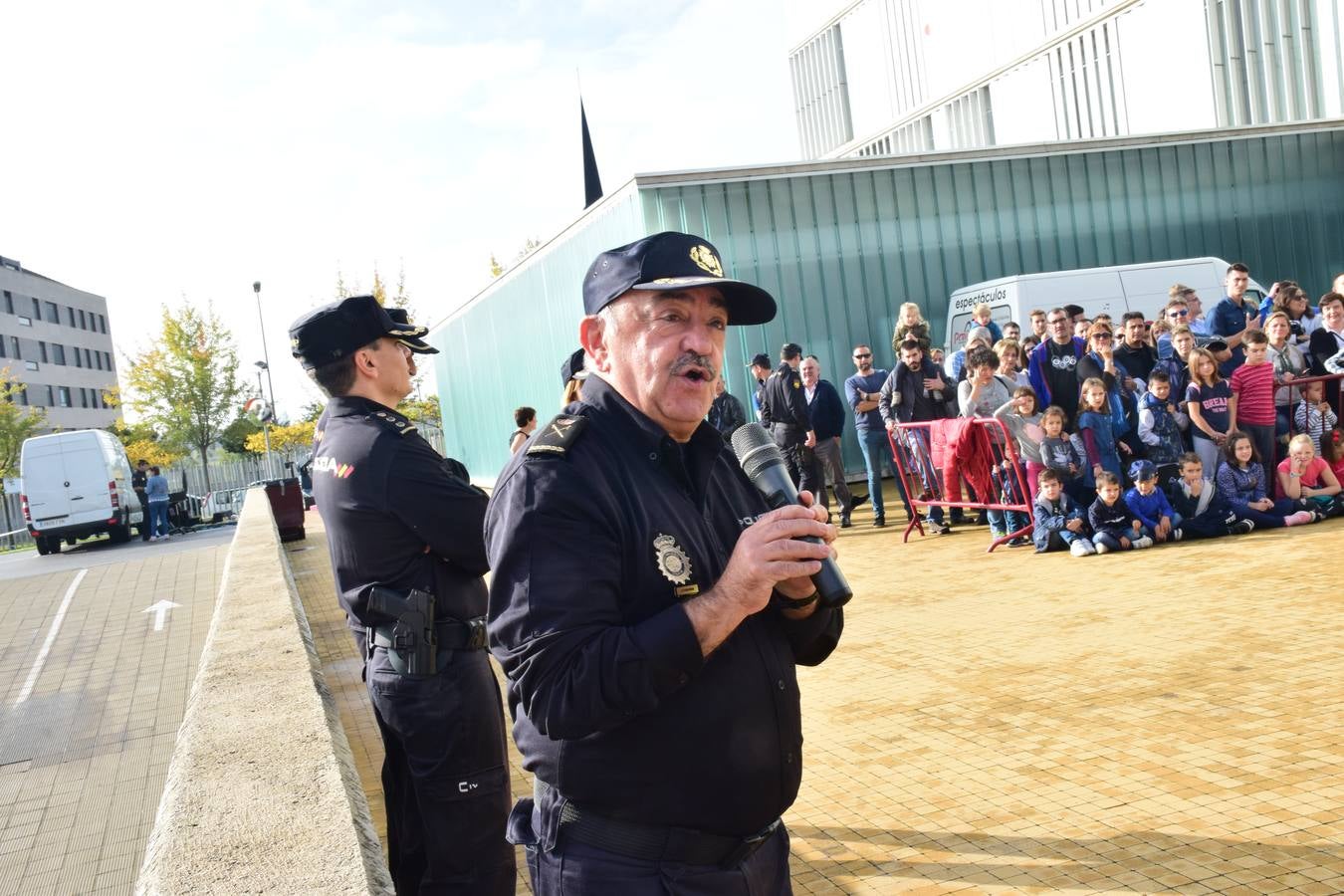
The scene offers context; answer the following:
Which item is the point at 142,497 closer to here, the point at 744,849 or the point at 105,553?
the point at 105,553

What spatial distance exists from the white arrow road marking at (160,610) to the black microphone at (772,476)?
1005 centimetres

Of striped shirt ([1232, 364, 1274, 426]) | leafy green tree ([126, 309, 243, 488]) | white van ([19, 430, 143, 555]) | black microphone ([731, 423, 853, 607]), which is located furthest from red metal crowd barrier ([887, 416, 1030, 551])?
leafy green tree ([126, 309, 243, 488])

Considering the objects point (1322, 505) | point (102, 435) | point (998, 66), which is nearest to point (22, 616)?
point (1322, 505)

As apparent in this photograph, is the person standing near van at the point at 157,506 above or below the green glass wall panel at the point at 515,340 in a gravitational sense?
below

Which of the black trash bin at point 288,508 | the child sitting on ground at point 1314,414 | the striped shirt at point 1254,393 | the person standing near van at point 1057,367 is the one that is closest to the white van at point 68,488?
the black trash bin at point 288,508

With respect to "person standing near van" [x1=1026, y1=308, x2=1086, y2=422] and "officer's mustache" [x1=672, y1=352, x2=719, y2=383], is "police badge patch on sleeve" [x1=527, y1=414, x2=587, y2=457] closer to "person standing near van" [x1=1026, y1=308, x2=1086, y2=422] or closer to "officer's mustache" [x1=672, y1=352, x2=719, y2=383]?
"officer's mustache" [x1=672, y1=352, x2=719, y2=383]

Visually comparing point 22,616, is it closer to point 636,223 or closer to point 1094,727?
point 636,223

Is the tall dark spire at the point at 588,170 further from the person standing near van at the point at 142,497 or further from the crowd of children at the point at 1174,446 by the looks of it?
the crowd of children at the point at 1174,446

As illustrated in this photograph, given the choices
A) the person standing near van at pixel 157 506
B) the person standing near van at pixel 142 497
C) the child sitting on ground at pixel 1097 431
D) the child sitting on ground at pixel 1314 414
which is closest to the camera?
the child sitting on ground at pixel 1097 431

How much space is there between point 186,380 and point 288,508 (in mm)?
30424

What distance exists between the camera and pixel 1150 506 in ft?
31.1

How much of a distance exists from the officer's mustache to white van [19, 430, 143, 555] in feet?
90.6

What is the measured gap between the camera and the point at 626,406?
2033mm

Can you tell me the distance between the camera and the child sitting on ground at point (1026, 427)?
9992mm
